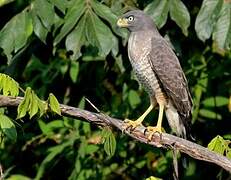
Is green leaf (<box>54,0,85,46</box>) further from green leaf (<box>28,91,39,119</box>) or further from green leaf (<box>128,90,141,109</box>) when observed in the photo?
green leaf (<box>128,90,141,109</box>)

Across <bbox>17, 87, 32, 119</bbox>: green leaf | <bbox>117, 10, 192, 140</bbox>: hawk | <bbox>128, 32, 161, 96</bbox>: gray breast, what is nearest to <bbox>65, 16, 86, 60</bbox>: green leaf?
<bbox>117, 10, 192, 140</bbox>: hawk

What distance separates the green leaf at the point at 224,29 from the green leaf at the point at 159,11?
0.36 metres

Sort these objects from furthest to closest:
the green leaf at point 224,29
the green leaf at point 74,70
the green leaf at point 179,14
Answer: the green leaf at point 74,70, the green leaf at point 179,14, the green leaf at point 224,29

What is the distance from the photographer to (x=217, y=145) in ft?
12.0

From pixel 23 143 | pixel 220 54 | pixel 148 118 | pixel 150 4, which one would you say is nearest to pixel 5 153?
pixel 23 143

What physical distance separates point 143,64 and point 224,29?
65cm

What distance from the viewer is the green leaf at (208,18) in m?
4.34

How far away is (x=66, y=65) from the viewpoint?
6137 millimetres

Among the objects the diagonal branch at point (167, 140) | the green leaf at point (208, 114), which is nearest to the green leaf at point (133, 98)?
the green leaf at point (208, 114)

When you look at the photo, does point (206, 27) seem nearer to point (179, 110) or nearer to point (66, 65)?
point (179, 110)

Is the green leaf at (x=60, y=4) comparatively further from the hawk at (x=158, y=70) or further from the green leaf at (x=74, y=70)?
the green leaf at (x=74, y=70)

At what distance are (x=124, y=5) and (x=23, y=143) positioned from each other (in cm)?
223

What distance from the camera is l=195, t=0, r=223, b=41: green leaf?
4.34 metres

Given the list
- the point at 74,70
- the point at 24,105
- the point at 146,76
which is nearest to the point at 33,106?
the point at 24,105
